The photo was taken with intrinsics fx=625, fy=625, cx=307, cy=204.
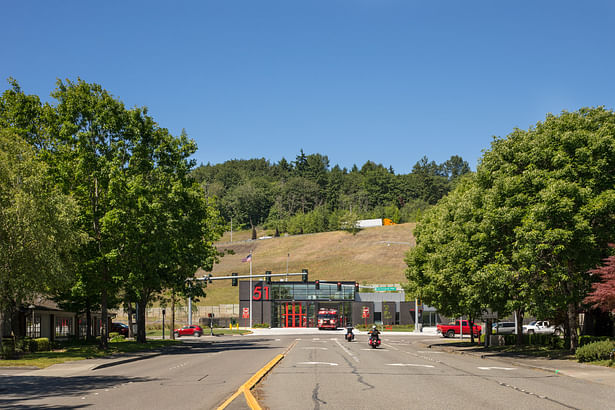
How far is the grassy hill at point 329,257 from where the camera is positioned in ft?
463

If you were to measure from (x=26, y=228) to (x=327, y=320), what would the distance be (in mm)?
66155

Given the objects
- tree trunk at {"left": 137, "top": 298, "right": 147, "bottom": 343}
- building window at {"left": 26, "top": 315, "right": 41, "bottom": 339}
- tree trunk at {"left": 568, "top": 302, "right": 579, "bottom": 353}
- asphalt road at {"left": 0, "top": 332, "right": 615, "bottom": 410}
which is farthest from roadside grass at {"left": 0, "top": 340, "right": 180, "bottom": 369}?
tree trunk at {"left": 568, "top": 302, "right": 579, "bottom": 353}

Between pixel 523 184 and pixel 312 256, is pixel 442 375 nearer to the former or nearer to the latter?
pixel 523 184

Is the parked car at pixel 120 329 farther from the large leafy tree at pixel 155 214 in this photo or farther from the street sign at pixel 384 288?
the street sign at pixel 384 288

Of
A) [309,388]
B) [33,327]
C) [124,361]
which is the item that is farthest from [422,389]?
[33,327]

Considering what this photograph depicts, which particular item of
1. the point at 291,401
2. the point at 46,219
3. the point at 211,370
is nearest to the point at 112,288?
the point at 46,219

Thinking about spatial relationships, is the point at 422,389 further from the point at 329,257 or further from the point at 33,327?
the point at 329,257

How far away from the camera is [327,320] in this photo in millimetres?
90812

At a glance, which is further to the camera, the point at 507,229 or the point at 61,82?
the point at 61,82

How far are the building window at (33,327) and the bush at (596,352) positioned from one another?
3689 centimetres

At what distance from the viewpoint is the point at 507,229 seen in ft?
104

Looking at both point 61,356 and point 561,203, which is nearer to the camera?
point 561,203

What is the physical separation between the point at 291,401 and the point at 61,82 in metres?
29.6

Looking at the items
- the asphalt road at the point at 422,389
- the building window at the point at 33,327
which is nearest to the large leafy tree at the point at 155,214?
the building window at the point at 33,327
